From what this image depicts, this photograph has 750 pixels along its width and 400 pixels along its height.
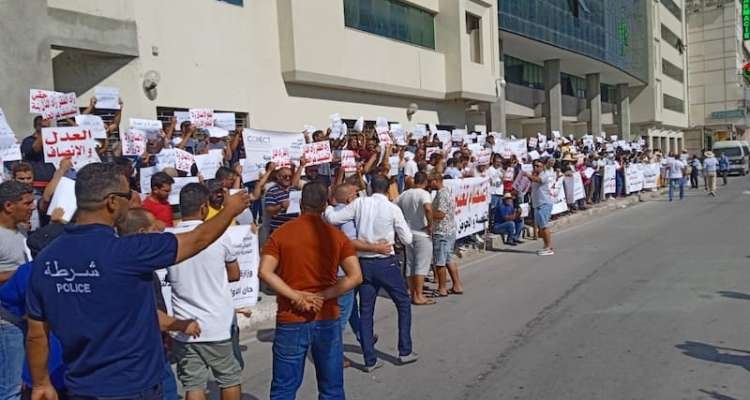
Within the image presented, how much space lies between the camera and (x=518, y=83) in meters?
38.5

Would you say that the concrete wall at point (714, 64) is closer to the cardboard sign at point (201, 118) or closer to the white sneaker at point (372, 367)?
the cardboard sign at point (201, 118)

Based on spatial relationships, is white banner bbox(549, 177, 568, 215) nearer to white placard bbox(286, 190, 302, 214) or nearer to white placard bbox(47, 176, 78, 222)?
white placard bbox(286, 190, 302, 214)

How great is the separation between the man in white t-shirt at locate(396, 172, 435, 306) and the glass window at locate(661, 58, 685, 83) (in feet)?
196

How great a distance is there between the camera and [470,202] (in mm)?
13438

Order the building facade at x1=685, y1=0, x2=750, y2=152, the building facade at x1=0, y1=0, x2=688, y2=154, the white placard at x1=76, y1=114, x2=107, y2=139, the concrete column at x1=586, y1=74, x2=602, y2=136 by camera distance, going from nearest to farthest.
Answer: the white placard at x1=76, y1=114, x2=107, y2=139 < the building facade at x1=0, y1=0, x2=688, y2=154 < the concrete column at x1=586, y1=74, x2=602, y2=136 < the building facade at x1=685, y1=0, x2=750, y2=152

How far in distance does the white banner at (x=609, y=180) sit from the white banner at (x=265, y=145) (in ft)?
49.1

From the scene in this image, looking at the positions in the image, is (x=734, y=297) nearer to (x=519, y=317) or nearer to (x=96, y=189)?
(x=519, y=317)

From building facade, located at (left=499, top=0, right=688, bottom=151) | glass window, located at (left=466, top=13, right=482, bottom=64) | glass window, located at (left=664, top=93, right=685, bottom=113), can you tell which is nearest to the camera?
glass window, located at (left=466, top=13, right=482, bottom=64)

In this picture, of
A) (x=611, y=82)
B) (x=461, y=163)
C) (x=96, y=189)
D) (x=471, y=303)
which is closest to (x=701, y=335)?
(x=471, y=303)

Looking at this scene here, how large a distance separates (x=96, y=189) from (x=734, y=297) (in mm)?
8067

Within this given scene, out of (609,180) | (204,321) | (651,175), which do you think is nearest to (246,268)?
(204,321)

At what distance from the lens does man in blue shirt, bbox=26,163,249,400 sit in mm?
2916

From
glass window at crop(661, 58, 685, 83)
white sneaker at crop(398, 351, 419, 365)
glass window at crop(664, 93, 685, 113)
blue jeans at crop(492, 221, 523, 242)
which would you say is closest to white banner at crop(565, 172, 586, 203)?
blue jeans at crop(492, 221, 523, 242)

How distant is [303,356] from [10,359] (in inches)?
71.9
